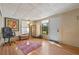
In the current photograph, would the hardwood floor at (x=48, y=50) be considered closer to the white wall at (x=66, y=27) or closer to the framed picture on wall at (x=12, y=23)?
the white wall at (x=66, y=27)

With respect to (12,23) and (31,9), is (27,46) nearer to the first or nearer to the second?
(12,23)

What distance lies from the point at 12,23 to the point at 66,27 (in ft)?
3.06

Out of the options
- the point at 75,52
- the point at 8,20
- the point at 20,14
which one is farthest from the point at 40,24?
the point at 75,52

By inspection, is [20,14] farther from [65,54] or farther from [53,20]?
[65,54]

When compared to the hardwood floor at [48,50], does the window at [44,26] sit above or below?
above

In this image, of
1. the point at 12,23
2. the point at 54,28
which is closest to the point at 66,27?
the point at 54,28

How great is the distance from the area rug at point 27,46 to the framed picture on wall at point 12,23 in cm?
30

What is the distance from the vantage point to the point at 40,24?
7.11ft

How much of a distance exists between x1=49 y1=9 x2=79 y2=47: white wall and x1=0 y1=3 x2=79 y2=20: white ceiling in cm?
10

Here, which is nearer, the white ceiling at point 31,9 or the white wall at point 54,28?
the white ceiling at point 31,9

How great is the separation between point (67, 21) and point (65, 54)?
0.56 meters

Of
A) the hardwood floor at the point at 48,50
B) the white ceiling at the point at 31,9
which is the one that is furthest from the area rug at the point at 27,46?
the white ceiling at the point at 31,9

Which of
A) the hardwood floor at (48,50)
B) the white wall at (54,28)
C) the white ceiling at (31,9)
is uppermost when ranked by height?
the white ceiling at (31,9)

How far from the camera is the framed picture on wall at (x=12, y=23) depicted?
6.46 feet
